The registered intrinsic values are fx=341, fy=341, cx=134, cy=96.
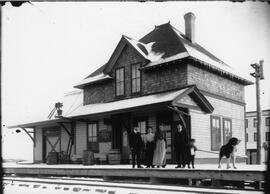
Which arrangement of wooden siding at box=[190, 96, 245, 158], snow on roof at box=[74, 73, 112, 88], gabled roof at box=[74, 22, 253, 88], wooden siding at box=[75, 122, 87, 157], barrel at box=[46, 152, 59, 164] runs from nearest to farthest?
wooden siding at box=[190, 96, 245, 158] → gabled roof at box=[74, 22, 253, 88] → snow on roof at box=[74, 73, 112, 88] → wooden siding at box=[75, 122, 87, 157] → barrel at box=[46, 152, 59, 164]

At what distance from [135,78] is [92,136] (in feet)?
13.8

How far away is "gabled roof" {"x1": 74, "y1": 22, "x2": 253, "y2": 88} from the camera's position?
15.6m

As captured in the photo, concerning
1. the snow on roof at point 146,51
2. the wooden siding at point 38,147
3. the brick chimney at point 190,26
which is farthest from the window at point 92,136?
the brick chimney at point 190,26

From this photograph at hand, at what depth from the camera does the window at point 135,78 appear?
1677 centimetres

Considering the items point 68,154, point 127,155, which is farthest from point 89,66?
point 127,155

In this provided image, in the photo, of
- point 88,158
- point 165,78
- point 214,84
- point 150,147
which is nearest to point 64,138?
point 88,158

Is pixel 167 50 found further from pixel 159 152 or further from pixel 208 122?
pixel 159 152

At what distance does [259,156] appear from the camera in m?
16.5

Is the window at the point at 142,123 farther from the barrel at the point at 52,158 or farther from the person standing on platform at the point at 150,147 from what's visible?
the barrel at the point at 52,158

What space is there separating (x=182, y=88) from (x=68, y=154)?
8563 millimetres

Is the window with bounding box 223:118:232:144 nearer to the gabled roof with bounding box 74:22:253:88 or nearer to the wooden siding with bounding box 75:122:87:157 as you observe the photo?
the gabled roof with bounding box 74:22:253:88

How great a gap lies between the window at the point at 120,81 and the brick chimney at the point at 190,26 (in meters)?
4.01

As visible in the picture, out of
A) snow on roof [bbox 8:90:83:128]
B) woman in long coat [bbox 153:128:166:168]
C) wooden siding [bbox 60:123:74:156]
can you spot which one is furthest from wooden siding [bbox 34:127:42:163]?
woman in long coat [bbox 153:128:166:168]

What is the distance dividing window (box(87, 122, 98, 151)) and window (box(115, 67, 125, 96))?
7.39ft
